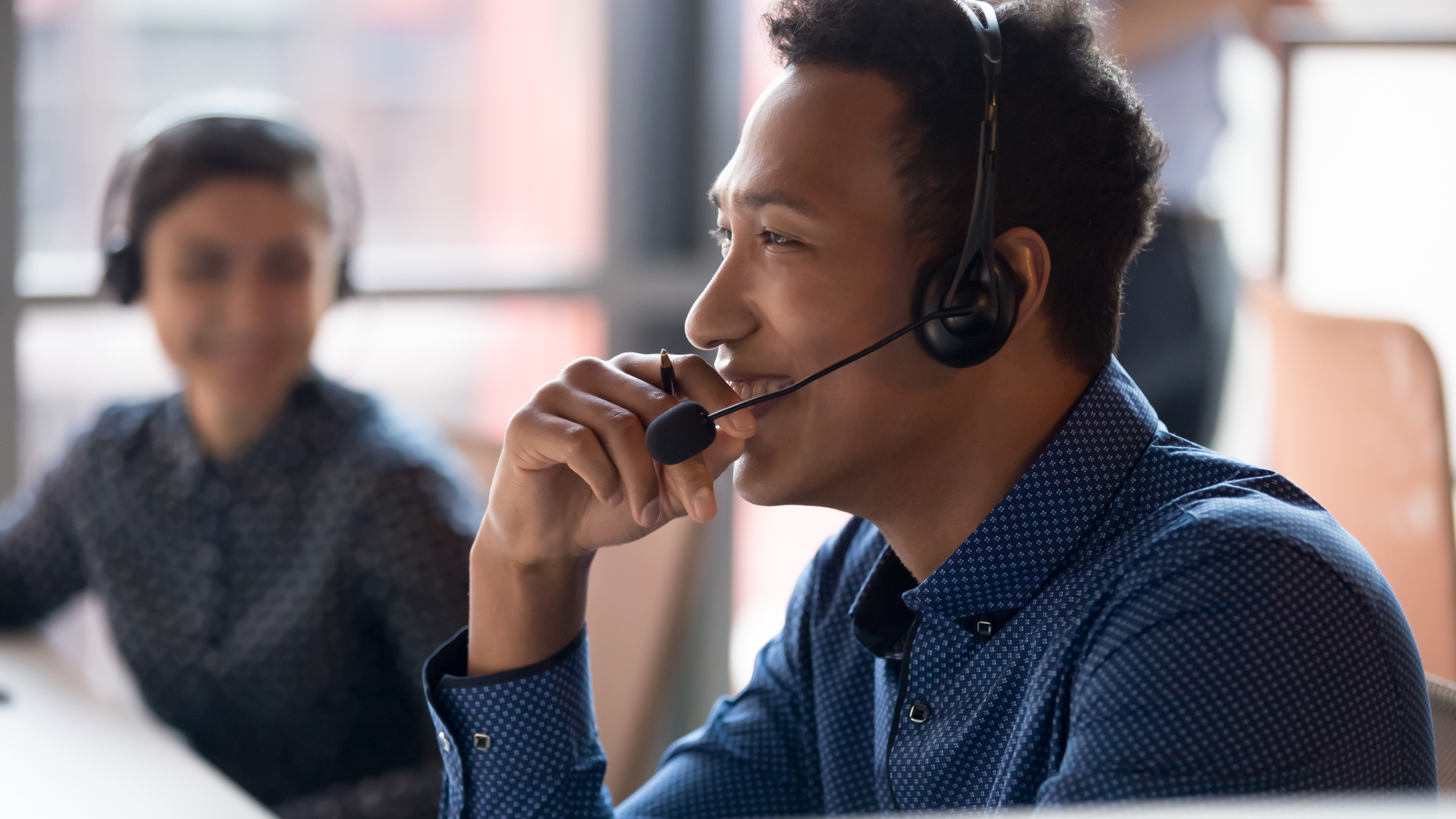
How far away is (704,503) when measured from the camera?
960mm

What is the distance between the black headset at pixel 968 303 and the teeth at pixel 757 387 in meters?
0.04

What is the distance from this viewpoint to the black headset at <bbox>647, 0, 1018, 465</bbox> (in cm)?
92

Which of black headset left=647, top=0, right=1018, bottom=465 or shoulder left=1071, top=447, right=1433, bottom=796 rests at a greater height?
black headset left=647, top=0, right=1018, bottom=465

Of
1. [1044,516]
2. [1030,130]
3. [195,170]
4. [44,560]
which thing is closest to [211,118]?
[195,170]

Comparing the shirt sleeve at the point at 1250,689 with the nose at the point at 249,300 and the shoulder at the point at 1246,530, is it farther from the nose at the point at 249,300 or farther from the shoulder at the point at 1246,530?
the nose at the point at 249,300

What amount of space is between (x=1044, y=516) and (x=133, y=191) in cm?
139

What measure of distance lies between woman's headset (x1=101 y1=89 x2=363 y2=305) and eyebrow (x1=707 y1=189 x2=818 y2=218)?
97 centimetres

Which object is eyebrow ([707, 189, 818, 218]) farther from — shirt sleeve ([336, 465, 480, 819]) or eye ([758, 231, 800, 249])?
shirt sleeve ([336, 465, 480, 819])

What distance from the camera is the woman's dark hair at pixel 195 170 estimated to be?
1.68 metres

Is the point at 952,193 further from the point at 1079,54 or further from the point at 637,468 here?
the point at 637,468

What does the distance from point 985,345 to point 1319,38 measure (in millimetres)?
2936

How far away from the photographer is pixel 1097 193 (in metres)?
1.00

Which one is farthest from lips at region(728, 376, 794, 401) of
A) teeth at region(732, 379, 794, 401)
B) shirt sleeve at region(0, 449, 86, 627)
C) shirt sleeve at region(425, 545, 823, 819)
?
shirt sleeve at region(0, 449, 86, 627)

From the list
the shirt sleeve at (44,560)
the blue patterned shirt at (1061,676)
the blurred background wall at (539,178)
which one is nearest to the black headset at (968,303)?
the blue patterned shirt at (1061,676)
